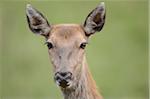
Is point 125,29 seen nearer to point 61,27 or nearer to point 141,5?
point 141,5

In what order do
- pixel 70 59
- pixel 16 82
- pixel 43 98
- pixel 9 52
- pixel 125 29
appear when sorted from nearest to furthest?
pixel 70 59 → pixel 43 98 → pixel 16 82 → pixel 9 52 → pixel 125 29

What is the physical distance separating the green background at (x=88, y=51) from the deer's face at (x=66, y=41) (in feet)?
22.4

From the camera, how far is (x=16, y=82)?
23.8 metres

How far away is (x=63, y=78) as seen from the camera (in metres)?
12.0

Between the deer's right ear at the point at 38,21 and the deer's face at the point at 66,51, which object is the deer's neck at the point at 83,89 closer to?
the deer's face at the point at 66,51

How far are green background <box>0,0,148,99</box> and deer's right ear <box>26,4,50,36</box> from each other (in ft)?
22.1

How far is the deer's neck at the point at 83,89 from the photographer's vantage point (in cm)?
1257

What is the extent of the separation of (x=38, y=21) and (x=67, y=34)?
592mm

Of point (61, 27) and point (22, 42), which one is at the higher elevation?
point (61, 27)

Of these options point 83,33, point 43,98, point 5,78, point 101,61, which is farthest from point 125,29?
point 83,33

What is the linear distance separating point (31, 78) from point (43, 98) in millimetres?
3583

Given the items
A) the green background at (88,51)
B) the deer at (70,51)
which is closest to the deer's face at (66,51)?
the deer at (70,51)

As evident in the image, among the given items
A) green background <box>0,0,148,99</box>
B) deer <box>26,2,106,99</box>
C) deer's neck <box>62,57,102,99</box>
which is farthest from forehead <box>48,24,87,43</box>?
green background <box>0,0,148,99</box>

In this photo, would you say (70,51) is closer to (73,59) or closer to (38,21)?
(73,59)
